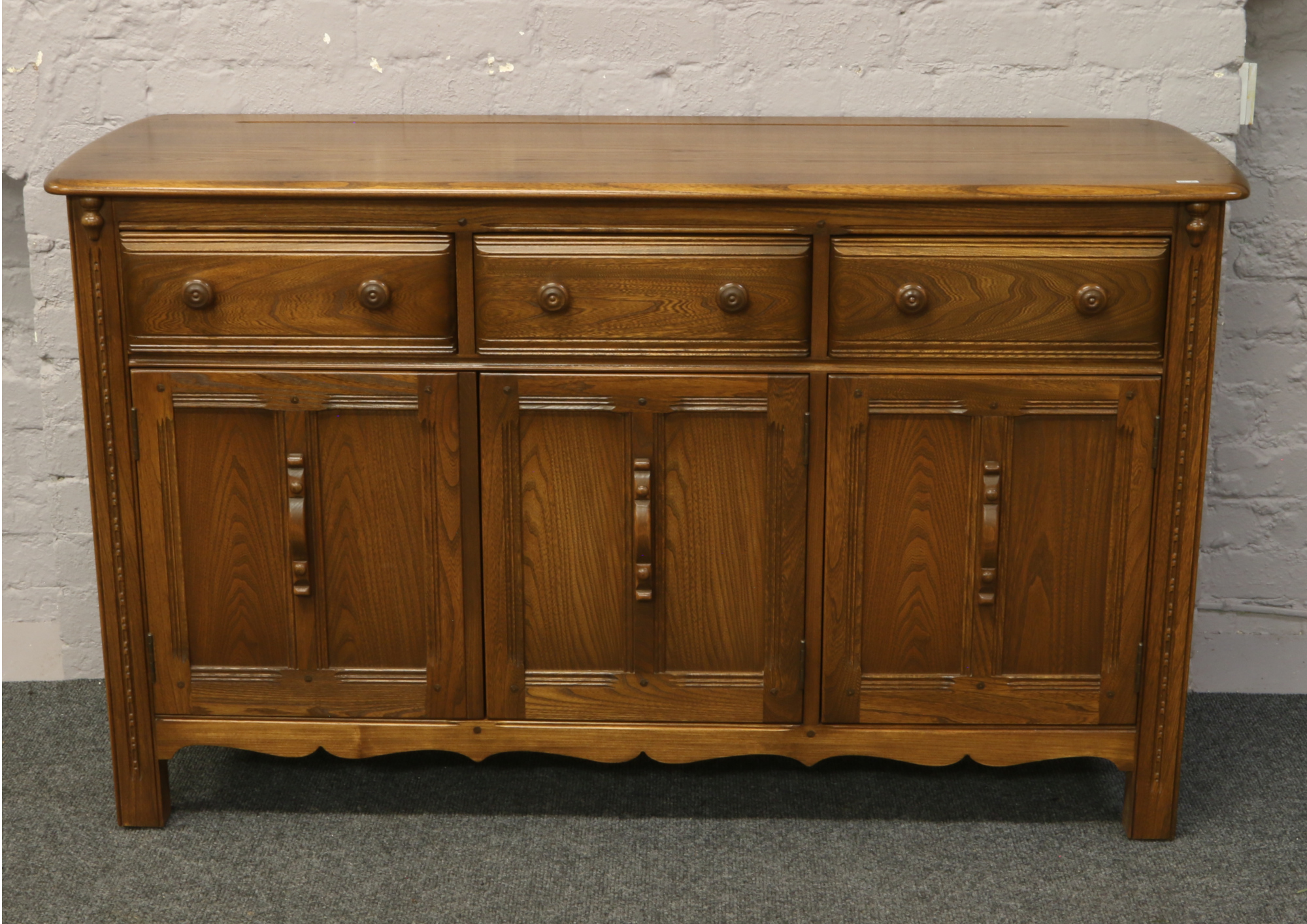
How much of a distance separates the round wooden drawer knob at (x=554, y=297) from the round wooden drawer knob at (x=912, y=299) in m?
0.50

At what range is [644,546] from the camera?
7.13 ft

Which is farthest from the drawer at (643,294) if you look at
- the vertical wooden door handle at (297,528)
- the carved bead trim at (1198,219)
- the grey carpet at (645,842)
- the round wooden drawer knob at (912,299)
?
the grey carpet at (645,842)

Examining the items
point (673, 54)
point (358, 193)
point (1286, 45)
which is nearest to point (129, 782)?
point (358, 193)

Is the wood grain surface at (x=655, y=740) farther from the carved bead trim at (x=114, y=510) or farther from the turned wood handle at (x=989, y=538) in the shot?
the turned wood handle at (x=989, y=538)

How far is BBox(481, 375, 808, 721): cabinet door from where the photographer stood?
213cm

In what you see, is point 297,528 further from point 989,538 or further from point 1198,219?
point 1198,219

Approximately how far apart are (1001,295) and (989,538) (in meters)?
0.38

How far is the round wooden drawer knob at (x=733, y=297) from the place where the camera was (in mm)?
2059

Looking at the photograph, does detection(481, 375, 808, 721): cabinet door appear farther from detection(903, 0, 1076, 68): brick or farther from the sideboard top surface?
detection(903, 0, 1076, 68): brick

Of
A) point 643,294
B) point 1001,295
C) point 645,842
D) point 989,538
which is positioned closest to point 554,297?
point 643,294

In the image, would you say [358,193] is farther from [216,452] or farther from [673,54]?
[673,54]

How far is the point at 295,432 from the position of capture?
214 cm

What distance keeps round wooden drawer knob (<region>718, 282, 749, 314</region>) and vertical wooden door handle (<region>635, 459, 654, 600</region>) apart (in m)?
0.27

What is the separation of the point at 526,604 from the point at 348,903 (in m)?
0.54
